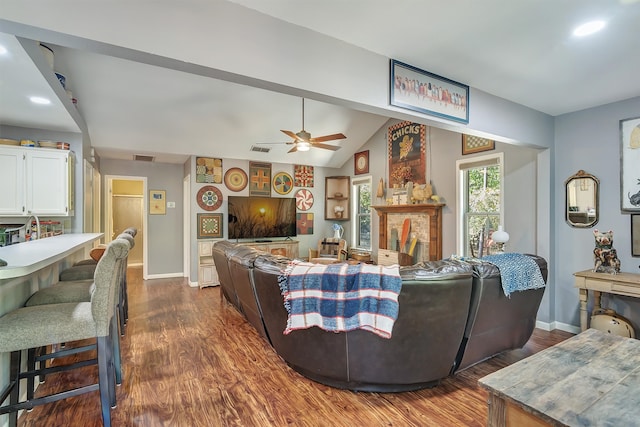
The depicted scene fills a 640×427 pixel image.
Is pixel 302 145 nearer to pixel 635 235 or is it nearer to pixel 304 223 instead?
pixel 304 223

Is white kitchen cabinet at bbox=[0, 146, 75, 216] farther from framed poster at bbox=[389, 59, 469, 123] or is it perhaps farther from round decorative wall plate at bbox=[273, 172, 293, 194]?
round decorative wall plate at bbox=[273, 172, 293, 194]

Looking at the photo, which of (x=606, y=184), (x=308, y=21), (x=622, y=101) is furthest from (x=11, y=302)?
(x=622, y=101)

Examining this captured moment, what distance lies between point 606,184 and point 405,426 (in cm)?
326

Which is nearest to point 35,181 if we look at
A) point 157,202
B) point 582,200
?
→ point 157,202

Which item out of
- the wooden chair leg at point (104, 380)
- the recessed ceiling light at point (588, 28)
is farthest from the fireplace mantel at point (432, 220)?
the wooden chair leg at point (104, 380)

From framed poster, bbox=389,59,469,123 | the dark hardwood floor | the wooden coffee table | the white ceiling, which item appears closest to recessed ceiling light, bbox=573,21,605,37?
the white ceiling

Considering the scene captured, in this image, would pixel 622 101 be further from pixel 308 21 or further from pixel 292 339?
pixel 292 339

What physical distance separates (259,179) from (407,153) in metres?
2.98

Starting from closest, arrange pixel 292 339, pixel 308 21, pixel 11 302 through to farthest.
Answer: pixel 308 21 → pixel 11 302 → pixel 292 339

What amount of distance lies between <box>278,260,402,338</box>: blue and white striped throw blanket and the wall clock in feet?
15.2

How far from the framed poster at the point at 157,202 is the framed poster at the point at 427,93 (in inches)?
224

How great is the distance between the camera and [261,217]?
6.08 metres

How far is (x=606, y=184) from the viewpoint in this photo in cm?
318

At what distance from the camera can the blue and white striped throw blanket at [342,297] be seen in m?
1.92
